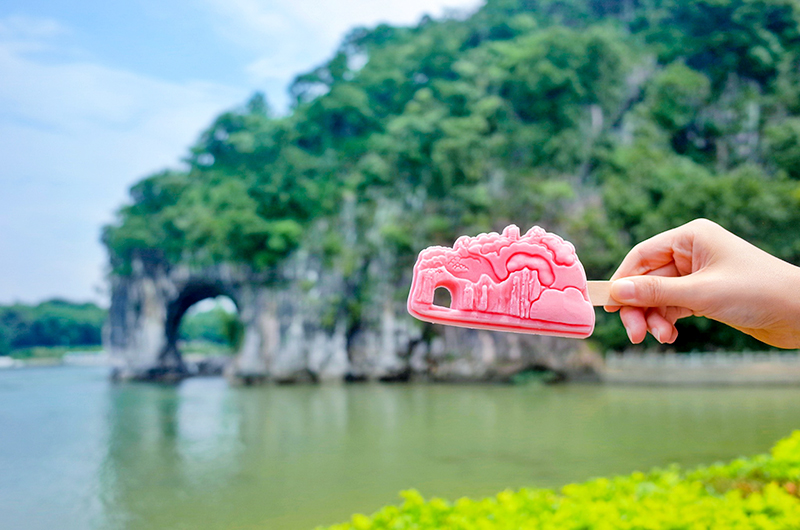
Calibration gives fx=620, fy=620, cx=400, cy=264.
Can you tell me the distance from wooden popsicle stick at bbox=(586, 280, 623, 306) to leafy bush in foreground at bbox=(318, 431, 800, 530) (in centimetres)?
110

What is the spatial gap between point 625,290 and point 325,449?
5.64m

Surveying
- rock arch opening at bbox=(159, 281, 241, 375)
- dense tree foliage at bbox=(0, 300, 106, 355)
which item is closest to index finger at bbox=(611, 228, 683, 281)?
rock arch opening at bbox=(159, 281, 241, 375)

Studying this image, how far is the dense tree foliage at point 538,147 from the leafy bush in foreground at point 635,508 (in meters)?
11.8

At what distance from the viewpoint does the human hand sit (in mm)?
1396

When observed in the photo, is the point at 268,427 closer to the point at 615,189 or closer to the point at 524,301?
the point at 524,301

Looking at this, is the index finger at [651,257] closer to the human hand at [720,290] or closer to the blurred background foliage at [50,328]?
the human hand at [720,290]

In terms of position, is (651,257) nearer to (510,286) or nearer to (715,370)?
(510,286)

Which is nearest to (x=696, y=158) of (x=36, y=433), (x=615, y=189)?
(x=615, y=189)

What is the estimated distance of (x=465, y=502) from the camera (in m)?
2.71

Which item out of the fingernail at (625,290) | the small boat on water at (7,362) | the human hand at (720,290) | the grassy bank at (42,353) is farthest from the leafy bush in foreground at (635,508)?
the grassy bank at (42,353)

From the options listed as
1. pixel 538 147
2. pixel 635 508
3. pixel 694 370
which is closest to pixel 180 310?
pixel 538 147

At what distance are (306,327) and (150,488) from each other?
1172 centimetres

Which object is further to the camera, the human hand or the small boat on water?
the small boat on water

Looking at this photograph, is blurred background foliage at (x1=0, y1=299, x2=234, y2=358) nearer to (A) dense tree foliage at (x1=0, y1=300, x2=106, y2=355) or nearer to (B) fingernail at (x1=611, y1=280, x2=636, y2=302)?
(A) dense tree foliage at (x1=0, y1=300, x2=106, y2=355)
